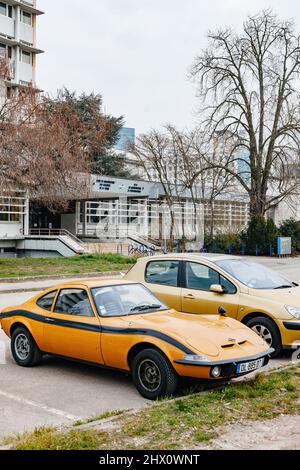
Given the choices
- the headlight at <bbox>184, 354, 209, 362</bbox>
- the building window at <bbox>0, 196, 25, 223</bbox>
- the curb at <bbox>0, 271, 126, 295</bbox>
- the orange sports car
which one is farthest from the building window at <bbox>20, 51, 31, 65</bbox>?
the headlight at <bbox>184, 354, 209, 362</bbox>

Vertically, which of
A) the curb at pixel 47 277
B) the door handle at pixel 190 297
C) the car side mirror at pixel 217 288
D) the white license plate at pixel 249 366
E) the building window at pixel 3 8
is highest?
the building window at pixel 3 8

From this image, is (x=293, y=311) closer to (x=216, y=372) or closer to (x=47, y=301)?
(x=216, y=372)

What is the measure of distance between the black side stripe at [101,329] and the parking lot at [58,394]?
2.28ft

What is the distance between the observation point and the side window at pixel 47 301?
8080mm

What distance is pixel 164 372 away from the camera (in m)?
6.23

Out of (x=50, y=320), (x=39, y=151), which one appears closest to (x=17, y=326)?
(x=50, y=320)

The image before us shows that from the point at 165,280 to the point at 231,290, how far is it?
4.48 feet

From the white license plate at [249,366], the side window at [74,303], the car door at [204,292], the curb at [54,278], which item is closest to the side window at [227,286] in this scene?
the car door at [204,292]

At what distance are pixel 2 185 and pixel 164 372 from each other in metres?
19.3

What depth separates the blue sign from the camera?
41.4 m

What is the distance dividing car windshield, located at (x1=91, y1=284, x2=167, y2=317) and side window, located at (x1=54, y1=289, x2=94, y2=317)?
151mm

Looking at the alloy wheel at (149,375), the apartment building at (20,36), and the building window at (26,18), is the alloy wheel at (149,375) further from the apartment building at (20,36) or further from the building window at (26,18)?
the building window at (26,18)

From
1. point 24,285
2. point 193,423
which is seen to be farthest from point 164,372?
point 24,285

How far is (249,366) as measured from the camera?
253 inches
